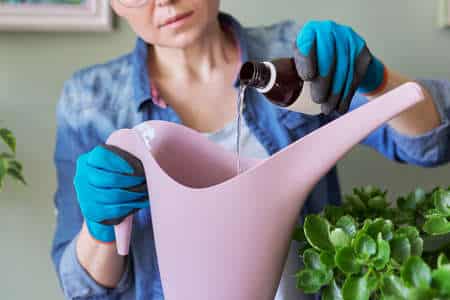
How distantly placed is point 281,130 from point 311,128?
0.04 meters

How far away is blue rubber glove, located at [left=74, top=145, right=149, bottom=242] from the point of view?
552mm

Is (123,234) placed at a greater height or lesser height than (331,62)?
lesser

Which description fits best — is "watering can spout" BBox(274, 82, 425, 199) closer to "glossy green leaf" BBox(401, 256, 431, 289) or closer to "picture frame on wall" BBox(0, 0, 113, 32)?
"glossy green leaf" BBox(401, 256, 431, 289)

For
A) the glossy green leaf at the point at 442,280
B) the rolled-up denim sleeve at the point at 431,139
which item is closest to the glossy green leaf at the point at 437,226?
the glossy green leaf at the point at 442,280

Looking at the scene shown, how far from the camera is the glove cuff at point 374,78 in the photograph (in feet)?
2.04

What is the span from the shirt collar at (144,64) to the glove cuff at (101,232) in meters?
0.19

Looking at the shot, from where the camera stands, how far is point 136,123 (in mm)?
790

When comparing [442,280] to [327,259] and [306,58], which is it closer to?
[327,259]

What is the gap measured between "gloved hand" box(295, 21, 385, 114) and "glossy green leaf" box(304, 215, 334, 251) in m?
0.13

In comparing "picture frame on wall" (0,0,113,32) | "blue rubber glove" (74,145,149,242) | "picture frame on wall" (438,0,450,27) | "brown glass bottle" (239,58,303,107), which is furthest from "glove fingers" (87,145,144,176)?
"picture frame on wall" (438,0,450,27)

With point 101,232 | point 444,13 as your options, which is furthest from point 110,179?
point 444,13

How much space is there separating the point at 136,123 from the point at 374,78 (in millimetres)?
Answer: 324

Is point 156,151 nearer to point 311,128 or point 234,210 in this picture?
point 234,210

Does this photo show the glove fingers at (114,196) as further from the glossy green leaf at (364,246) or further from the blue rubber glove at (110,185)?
the glossy green leaf at (364,246)
